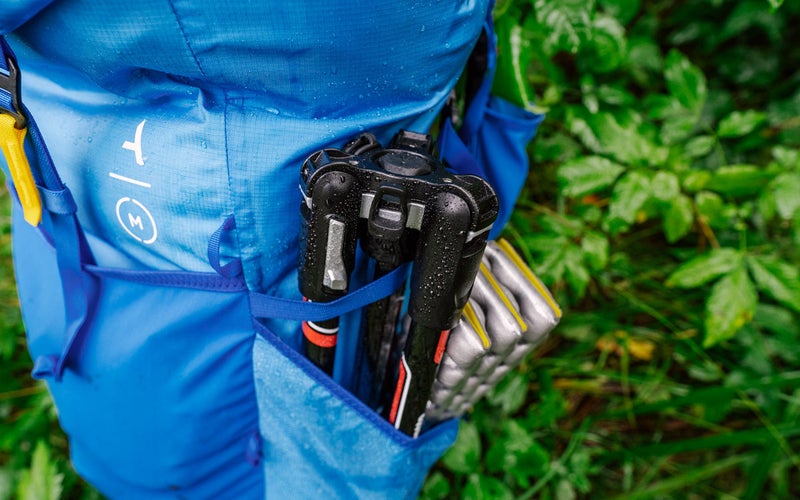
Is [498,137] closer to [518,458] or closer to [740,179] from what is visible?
[740,179]

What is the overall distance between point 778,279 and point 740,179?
0.19 metres

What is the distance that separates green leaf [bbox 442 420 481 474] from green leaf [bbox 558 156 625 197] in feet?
1.63

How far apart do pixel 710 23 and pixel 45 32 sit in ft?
4.31

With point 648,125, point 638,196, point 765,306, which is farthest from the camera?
point 765,306

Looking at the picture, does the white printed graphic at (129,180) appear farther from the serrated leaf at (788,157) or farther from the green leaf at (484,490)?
the serrated leaf at (788,157)

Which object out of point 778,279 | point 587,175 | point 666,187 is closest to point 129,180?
point 587,175

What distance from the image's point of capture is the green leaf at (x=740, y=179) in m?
0.99

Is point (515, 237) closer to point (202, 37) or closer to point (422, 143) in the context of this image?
point (422, 143)

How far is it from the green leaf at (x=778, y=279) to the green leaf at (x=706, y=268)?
0.12 ft

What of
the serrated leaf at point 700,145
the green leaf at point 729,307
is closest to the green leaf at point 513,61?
the serrated leaf at point 700,145

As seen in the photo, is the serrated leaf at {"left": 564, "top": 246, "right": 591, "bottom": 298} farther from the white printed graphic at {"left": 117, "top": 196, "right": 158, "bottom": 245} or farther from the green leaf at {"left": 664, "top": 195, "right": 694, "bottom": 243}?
the white printed graphic at {"left": 117, "top": 196, "right": 158, "bottom": 245}

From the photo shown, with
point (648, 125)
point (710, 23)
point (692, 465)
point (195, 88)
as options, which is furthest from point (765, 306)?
point (195, 88)

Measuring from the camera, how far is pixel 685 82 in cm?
104

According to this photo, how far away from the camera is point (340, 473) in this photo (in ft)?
2.70
